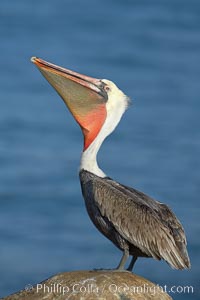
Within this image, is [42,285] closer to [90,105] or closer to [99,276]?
[99,276]

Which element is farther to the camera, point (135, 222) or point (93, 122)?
point (93, 122)

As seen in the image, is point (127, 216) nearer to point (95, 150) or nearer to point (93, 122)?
point (95, 150)

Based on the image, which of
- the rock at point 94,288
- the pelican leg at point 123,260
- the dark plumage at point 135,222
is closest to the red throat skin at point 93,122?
the dark plumage at point 135,222

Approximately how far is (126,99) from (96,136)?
54cm

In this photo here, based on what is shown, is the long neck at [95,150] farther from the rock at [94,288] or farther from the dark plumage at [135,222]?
the rock at [94,288]

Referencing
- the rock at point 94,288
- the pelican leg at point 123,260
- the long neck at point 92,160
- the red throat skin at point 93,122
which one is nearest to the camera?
the rock at point 94,288

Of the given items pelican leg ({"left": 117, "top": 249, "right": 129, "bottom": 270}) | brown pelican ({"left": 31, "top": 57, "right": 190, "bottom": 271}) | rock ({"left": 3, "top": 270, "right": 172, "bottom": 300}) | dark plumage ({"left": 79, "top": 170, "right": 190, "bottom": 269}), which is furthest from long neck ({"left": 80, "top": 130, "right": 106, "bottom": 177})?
rock ({"left": 3, "top": 270, "right": 172, "bottom": 300})

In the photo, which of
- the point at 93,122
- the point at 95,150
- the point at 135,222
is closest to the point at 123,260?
the point at 135,222

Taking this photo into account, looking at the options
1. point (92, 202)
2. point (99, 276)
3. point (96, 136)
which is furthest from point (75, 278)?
point (96, 136)

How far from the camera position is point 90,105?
15.6m

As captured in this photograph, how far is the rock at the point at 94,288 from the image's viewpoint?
1339 cm

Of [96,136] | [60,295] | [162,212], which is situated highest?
[96,136]

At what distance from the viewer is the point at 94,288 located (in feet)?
44.2

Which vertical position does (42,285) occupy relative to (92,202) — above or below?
below
